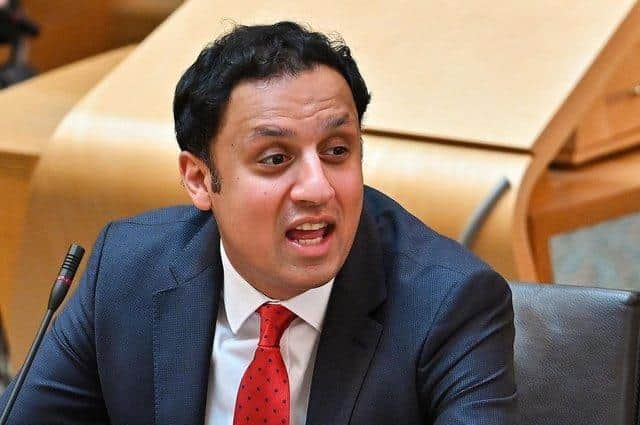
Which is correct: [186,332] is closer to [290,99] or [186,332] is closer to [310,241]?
[310,241]

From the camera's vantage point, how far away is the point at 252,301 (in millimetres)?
1463

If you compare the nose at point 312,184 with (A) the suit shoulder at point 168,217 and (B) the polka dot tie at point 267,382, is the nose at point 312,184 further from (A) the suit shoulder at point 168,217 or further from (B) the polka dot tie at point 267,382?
(A) the suit shoulder at point 168,217

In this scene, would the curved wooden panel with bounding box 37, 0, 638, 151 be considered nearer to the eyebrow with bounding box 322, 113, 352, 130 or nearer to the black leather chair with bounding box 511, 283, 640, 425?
the black leather chair with bounding box 511, 283, 640, 425

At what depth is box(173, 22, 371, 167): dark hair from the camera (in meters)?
1.36

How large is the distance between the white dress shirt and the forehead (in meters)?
0.23

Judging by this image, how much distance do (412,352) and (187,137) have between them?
371 mm

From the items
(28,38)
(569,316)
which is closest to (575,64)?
(569,316)

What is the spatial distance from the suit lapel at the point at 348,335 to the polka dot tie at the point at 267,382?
0.04 metres

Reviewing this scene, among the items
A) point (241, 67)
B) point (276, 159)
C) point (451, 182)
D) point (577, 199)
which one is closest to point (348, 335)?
point (276, 159)

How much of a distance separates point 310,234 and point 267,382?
202 mm

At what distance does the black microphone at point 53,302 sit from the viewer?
4.33 ft

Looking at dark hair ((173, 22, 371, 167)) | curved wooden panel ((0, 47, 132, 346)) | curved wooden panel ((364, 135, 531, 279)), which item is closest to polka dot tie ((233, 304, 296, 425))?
dark hair ((173, 22, 371, 167))

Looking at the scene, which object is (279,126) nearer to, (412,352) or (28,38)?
(412,352)

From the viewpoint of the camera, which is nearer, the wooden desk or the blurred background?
the wooden desk
